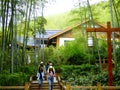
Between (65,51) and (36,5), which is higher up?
(36,5)

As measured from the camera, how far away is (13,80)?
39.4 feet

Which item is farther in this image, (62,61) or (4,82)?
(62,61)

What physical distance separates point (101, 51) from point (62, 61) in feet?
10.6

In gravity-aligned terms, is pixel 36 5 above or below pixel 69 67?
above

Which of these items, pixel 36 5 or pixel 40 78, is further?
pixel 36 5

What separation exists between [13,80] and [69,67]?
10.1 m

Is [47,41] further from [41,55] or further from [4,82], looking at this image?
[4,82]

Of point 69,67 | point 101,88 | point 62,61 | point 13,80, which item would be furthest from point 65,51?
point 101,88

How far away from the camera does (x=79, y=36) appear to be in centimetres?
3088

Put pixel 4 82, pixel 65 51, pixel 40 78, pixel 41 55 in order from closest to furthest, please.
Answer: pixel 4 82
pixel 40 78
pixel 65 51
pixel 41 55

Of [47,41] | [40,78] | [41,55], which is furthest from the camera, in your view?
[47,41]

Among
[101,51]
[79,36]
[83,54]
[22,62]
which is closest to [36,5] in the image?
[22,62]

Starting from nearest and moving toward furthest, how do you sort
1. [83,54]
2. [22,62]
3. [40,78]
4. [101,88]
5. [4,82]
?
[101,88] < [4,82] < [40,78] < [22,62] < [83,54]

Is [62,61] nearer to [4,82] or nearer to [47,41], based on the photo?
[47,41]
